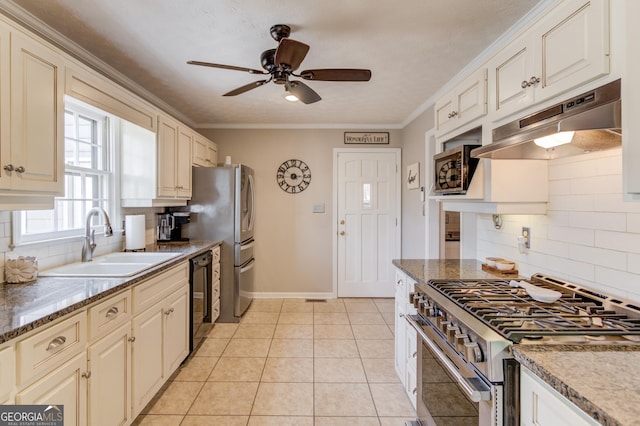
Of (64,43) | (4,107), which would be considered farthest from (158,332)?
(64,43)

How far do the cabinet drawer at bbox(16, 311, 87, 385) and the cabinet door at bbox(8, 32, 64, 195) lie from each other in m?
0.68

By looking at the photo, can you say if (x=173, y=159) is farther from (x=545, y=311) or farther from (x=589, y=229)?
(x=589, y=229)

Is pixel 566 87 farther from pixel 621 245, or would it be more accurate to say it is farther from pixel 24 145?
pixel 24 145

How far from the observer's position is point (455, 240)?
4188mm

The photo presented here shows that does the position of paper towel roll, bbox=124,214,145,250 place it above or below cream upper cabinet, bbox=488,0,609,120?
below

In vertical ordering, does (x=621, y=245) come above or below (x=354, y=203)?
below

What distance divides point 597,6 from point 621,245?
0.96 metres

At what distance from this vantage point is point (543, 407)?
85cm

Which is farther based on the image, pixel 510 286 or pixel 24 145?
pixel 510 286

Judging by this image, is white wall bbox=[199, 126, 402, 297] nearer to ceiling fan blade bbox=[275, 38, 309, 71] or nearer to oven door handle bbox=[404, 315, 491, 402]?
ceiling fan blade bbox=[275, 38, 309, 71]

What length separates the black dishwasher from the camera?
2551 mm

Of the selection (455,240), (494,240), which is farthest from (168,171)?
(455,240)

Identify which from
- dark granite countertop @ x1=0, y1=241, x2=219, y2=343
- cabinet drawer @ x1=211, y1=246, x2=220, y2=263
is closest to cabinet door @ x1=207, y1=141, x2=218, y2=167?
cabinet drawer @ x1=211, y1=246, x2=220, y2=263

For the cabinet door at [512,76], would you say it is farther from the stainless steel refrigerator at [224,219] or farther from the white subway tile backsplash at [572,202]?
the stainless steel refrigerator at [224,219]
